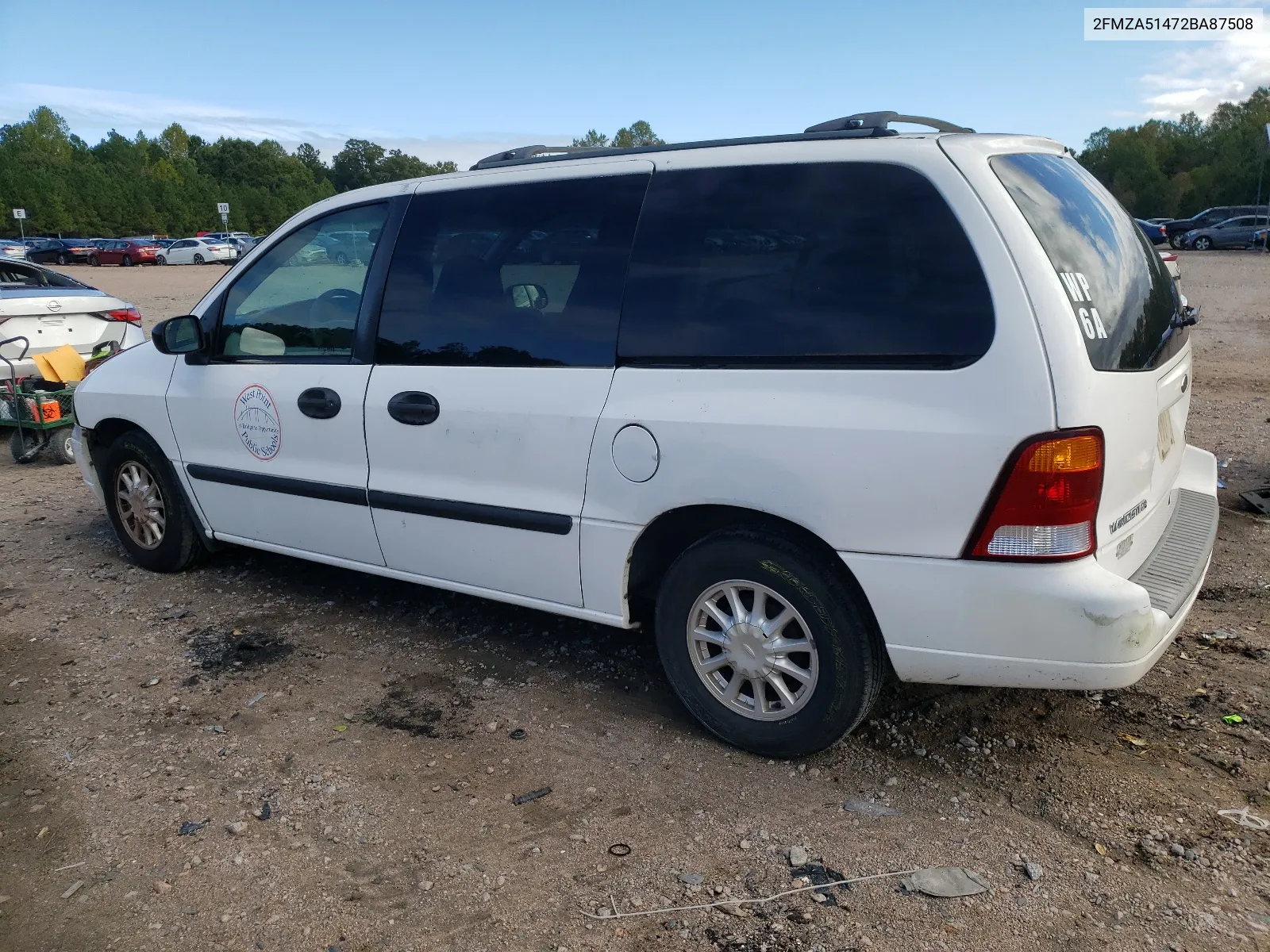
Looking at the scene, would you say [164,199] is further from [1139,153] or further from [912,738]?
[912,738]

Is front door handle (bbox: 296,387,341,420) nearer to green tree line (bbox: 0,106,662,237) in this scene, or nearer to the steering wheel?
the steering wheel

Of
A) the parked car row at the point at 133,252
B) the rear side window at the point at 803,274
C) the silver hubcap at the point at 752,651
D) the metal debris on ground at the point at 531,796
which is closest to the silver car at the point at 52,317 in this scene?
the rear side window at the point at 803,274

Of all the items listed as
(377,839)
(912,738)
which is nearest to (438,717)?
(377,839)

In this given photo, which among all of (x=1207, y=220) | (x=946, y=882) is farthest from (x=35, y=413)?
(x=1207, y=220)

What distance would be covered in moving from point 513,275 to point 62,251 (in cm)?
5214

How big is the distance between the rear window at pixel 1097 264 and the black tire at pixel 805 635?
100cm

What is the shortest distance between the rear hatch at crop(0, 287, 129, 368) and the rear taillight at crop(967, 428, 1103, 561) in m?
8.53

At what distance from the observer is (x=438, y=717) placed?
12.3ft

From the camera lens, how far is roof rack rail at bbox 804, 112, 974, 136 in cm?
323

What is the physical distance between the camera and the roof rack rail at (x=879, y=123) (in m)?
3.23

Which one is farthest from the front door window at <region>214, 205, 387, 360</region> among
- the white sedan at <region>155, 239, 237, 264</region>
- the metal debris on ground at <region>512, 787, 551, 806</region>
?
the white sedan at <region>155, 239, 237, 264</region>

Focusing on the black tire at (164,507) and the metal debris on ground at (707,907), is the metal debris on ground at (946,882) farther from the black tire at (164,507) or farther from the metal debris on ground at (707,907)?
the black tire at (164,507)

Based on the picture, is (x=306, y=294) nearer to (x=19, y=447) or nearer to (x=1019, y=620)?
(x=1019, y=620)

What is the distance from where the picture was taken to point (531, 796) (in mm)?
3199
